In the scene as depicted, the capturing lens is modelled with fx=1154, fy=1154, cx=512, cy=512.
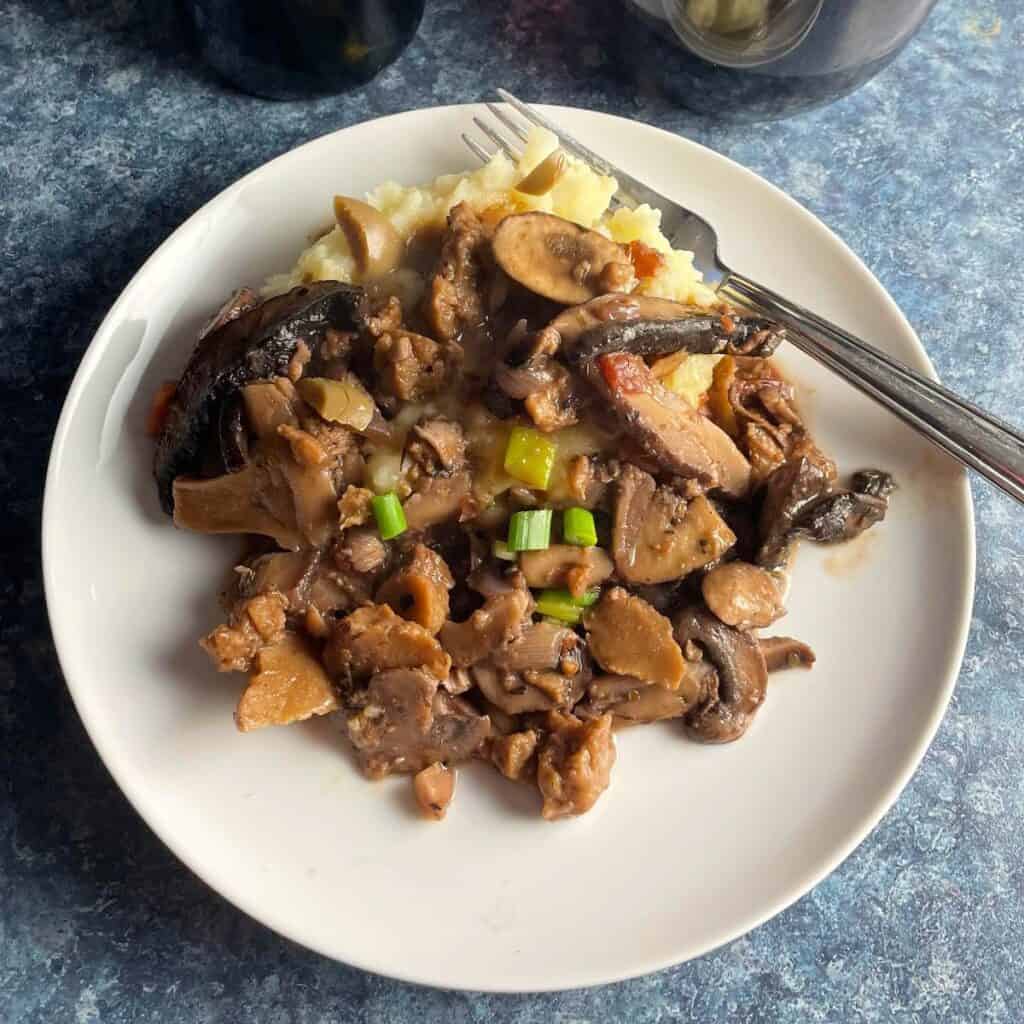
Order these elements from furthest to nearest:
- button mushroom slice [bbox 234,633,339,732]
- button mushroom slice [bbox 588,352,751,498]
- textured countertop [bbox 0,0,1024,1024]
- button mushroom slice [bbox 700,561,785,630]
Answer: textured countertop [bbox 0,0,1024,1024], button mushroom slice [bbox 700,561,785,630], button mushroom slice [bbox 588,352,751,498], button mushroom slice [bbox 234,633,339,732]

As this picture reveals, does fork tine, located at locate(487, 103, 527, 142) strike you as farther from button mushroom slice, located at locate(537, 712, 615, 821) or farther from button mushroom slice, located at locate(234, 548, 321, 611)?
button mushroom slice, located at locate(537, 712, 615, 821)

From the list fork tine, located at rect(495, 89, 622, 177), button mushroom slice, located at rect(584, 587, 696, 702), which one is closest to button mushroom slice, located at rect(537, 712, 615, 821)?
button mushroom slice, located at rect(584, 587, 696, 702)

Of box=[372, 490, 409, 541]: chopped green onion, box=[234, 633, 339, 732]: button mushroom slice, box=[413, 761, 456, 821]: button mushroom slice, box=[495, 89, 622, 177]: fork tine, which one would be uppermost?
box=[495, 89, 622, 177]: fork tine

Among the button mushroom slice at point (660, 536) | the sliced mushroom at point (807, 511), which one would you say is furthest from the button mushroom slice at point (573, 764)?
the sliced mushroom at point (807, 511)

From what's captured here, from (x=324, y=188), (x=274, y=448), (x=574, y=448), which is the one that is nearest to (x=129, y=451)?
(x=274, y=448)

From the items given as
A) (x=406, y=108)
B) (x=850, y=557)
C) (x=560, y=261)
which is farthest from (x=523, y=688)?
(x=406, y=108)

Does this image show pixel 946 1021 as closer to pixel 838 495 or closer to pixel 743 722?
pixel 743 722
